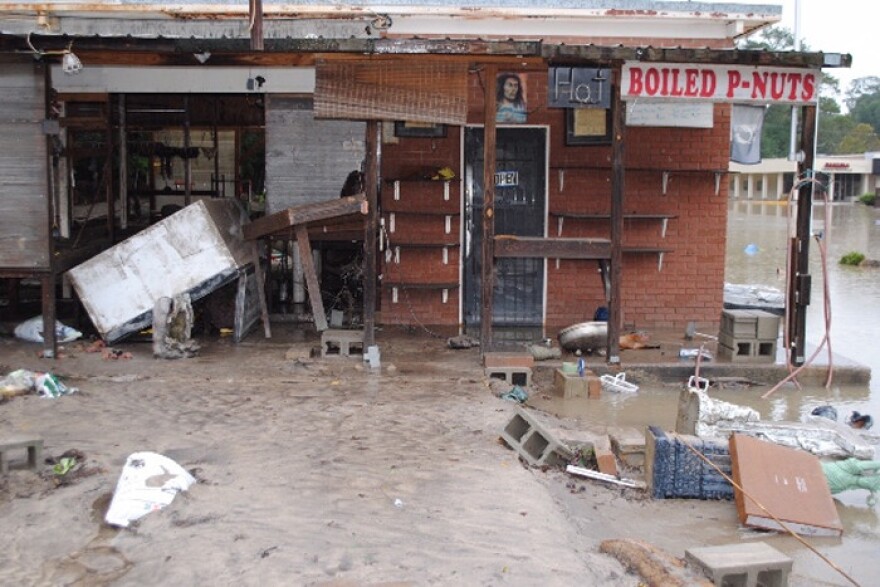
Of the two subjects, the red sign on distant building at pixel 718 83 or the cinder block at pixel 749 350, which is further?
the cinder block at pixel 749 350

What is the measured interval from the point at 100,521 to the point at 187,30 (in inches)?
309

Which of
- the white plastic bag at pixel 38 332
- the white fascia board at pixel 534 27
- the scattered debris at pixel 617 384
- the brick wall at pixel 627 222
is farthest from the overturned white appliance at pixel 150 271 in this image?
the scattered debris at pixel 617 384

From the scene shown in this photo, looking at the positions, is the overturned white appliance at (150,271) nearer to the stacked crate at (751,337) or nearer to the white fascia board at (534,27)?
the white fascia board at (534,27)

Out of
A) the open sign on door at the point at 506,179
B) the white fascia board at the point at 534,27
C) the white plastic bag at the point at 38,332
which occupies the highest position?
the white fascia board at the point at 534,27

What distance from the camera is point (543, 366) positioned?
1002 cm

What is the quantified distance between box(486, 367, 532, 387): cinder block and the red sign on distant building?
2986 millimetres

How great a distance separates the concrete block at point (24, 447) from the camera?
6105 millimetres

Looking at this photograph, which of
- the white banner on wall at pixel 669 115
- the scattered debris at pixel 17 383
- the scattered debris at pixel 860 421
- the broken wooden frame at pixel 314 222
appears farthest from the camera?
the white banner on wall at pixel 669 115

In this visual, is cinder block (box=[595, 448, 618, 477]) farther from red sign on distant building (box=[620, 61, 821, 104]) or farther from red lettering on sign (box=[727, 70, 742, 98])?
red lettering on sign (box=[727, 70, 742, 98])

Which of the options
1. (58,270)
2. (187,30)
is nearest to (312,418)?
(58,270)

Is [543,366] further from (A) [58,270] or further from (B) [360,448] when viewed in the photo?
(A) [58,270]

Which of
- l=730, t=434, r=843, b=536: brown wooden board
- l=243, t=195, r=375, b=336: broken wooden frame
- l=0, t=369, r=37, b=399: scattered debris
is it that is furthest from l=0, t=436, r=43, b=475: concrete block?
l=730, t=434, r=843, b=536: brown wooden board

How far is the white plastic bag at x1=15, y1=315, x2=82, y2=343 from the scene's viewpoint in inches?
405

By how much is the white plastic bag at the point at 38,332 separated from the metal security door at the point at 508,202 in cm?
472
